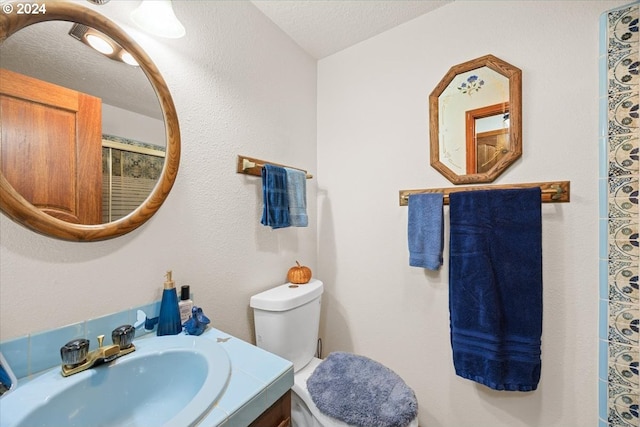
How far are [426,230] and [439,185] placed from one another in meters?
0.24

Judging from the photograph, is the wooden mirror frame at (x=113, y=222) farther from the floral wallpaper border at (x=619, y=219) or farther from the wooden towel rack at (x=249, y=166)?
the floral wallpaper border at (x=619, y=219)

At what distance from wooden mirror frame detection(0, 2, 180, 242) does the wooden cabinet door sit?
1.0 inches

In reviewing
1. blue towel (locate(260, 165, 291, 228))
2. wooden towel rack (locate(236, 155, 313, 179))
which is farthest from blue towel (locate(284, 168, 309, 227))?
wooden towel rack (locate(236, 155, 313, 179))

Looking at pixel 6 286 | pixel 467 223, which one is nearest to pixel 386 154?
pixel 467 223

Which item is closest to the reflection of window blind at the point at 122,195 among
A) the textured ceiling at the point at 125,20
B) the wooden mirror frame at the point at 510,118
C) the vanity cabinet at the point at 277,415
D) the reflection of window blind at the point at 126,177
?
the reflection of window blind at the point at 126,177

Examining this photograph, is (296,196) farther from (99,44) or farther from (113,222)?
(99,44)

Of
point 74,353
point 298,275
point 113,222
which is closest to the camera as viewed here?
point 74,353

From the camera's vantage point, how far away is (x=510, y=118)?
1.12 meters

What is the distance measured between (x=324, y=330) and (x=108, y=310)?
1.22m

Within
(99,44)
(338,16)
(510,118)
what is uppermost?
(338,16)

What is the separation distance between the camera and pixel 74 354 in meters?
0.64

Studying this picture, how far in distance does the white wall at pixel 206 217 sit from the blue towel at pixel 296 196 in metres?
0.14

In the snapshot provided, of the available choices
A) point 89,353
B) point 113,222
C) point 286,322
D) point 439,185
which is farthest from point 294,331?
point 439,185

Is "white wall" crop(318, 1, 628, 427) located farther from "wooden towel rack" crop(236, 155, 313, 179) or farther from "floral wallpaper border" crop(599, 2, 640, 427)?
"wooden towel rack" crop(236, 155, 313, 179)
